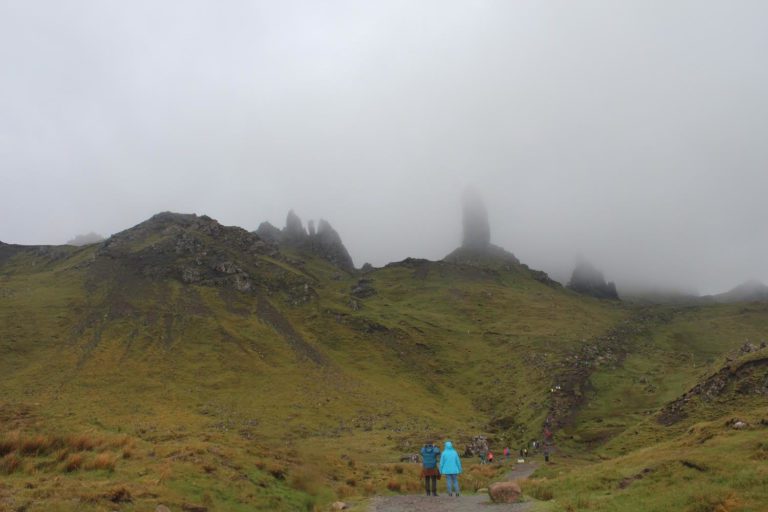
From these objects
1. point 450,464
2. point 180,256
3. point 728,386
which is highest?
point 180,256

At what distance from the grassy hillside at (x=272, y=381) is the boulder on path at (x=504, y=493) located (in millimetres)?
2597

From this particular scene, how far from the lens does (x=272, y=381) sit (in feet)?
376

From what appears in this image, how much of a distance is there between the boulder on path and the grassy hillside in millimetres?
2597

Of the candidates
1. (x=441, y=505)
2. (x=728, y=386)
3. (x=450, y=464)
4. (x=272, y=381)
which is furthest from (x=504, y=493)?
(x=272, y=381)

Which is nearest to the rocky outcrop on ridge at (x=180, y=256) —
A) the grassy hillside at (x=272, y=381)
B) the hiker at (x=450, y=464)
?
the grassy hillside at (x=272, y=381)

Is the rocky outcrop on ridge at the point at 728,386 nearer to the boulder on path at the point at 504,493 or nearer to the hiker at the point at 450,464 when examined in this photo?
the hiker at the point at 450,464

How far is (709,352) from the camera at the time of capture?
154 meters

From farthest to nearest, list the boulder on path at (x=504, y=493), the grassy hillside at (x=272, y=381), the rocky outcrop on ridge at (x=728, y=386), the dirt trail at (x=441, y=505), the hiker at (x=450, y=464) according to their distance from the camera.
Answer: the rocky outcrop on ridge at (x=728, y=386), the grassy hillside at (x=272, y=381), the hiker at (x=450, y=464), the boulder on path at (x=504, y=493), the dirt trail at (x=441, y=505)

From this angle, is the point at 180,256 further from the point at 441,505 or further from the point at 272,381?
the point at 441,505

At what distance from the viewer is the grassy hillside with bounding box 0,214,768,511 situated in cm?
2827

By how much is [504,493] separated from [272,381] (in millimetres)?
97586

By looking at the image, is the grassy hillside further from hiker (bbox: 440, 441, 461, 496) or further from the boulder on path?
hiker (bbox: 440, 441, 461, 496)

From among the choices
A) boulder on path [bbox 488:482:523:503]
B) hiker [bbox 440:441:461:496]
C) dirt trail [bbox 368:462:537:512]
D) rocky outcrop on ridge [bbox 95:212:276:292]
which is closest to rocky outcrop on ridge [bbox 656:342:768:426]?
hiker [bbox 440:441:461:496]

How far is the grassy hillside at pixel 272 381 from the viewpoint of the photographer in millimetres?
28266
